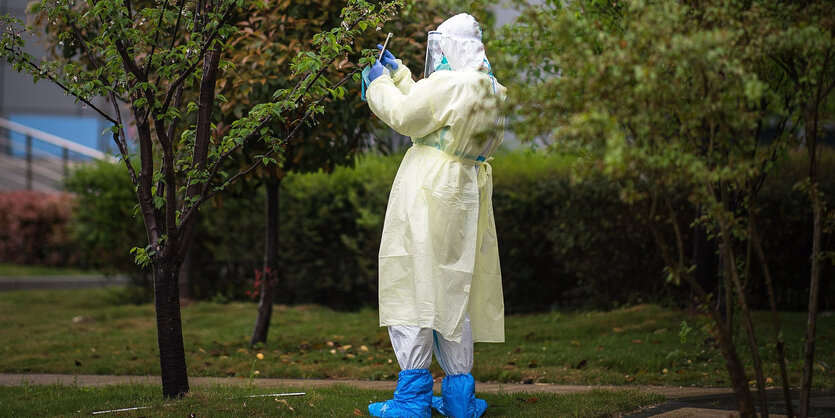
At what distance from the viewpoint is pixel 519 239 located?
943cm

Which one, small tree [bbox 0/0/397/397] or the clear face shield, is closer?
small tree [bbox 0/0/397/397]

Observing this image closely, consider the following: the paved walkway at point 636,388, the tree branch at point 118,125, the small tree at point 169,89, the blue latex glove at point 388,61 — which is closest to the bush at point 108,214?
the paved walkway at point 636,388

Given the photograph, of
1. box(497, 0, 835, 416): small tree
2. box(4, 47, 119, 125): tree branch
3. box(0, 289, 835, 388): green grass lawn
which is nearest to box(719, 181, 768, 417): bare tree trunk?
box(497, 0, 835, 416): small tree

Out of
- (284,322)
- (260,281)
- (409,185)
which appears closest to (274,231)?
(260,281)

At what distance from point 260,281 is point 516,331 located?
252 cm

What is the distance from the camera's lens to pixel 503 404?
4785 mm

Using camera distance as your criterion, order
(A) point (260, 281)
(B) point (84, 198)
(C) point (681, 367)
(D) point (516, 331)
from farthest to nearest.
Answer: (B) point (84, 198)
(D) point (516, 331)
(A) point (260, 281)
(C) point (681, 367)

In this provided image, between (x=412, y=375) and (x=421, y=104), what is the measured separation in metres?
1.40

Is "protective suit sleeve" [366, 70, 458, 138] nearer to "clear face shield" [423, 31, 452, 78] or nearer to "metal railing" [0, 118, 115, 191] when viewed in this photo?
"clear face shield" [423, 31, 452, 78]

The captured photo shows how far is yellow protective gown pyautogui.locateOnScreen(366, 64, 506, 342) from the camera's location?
4227 millimetres

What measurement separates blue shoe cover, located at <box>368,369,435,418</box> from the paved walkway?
1.02 m

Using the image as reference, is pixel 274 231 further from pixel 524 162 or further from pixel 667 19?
pixel 667 19

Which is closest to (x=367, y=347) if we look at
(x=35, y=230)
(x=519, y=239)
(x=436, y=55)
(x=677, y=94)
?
(x=519, y=239)

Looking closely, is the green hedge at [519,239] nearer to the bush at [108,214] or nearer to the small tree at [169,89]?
the bush at [108,214]
